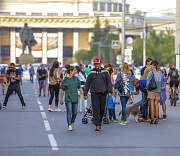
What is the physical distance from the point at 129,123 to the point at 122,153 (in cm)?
526

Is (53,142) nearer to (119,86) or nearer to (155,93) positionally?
(119,86)

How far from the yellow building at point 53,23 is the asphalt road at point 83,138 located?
4570 inches

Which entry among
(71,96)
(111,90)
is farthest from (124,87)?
(71,96)

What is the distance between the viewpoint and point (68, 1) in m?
139

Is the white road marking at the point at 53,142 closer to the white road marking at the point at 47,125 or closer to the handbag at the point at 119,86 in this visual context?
the white road marking at the point at 47,125

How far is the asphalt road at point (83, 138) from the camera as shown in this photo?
9.68 metres

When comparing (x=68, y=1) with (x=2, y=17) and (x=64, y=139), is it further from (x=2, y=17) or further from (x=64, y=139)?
(x=64, y=139)

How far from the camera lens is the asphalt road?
381 inches

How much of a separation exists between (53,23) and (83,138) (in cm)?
12257

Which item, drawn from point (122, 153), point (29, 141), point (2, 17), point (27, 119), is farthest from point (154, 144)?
point (2, 17)

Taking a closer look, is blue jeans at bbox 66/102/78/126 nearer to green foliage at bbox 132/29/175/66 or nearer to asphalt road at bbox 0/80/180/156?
asphalt road at bbox 0/80/180/156

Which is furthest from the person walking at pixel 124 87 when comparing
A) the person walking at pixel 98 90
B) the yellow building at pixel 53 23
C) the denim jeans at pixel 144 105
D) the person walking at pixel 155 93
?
the yellow building at pixel 53 23

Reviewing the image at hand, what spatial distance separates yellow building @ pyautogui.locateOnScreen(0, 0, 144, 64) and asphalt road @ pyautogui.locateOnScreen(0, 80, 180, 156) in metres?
116

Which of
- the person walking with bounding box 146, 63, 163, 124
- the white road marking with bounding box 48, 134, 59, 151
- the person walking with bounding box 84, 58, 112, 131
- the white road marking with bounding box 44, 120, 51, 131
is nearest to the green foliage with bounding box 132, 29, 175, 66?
the person walking with bounding box 146, 63, 163, 124
